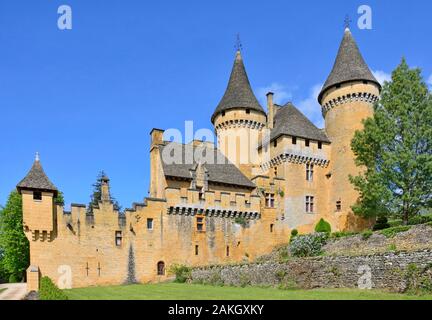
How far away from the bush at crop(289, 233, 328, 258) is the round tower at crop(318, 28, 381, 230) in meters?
8.39

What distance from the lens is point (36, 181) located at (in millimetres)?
29859

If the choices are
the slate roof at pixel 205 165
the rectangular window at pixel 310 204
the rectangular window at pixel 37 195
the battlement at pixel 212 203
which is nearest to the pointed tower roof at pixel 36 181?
the rectangular window at pixel 37 195

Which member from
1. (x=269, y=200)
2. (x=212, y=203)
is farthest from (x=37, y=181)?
(x=269, y=200)

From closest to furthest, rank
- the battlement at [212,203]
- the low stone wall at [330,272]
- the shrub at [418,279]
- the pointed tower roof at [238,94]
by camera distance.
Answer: the shrub at [418,279], the low stone wall at [330,272], the battlement at [212,203], the pointed tower roof at [238,94]

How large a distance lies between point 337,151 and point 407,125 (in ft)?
35.8

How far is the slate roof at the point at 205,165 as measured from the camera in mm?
37406

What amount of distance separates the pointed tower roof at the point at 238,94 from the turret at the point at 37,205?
2044 cm

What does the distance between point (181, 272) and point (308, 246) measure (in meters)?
9.95

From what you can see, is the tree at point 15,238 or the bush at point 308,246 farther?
the tree at point 15,238

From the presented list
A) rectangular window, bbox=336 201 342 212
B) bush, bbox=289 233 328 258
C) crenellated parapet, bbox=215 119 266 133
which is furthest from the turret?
rectangular window, bbox=336 201 342 212

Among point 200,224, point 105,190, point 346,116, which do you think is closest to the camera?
point 105,190

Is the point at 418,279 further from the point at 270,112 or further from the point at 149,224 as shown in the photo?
the point at 270,112

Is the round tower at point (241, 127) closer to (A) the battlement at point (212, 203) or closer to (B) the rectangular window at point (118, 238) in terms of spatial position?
(A) the battlement at point (212, 203)

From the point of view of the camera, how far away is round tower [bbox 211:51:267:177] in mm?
43438
